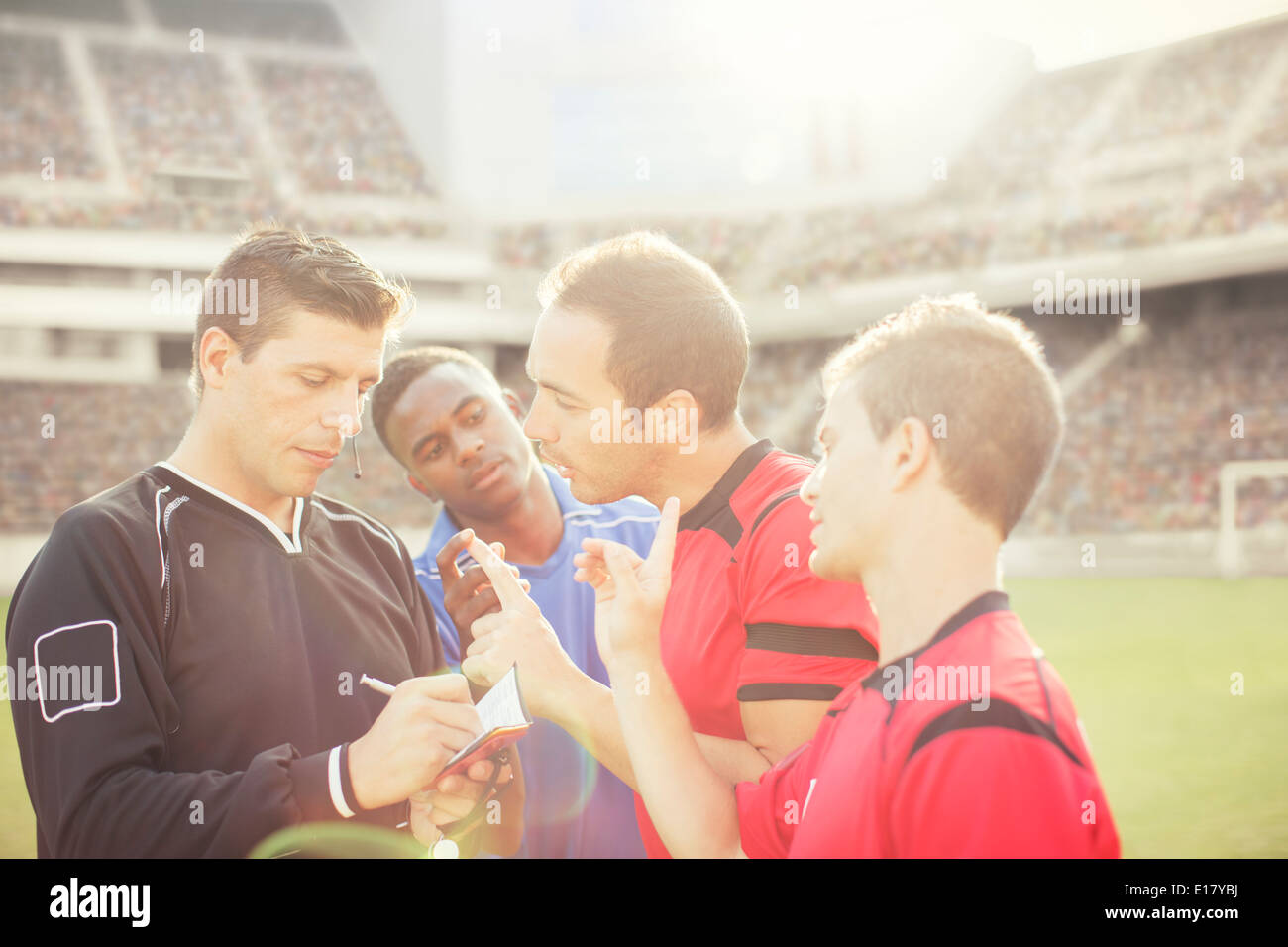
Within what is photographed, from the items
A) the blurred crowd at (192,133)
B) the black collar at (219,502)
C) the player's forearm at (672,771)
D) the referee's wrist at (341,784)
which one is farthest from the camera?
the blurred crowd at (192,133)

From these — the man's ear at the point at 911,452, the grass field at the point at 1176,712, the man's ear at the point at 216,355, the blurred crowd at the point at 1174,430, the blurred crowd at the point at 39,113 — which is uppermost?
the blurred crowd at the point at 39,113

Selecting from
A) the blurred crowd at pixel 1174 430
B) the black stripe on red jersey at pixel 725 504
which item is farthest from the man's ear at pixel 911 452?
the blurred crowd at pixel 1174 430

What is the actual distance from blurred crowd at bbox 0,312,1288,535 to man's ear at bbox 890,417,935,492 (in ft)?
54.9

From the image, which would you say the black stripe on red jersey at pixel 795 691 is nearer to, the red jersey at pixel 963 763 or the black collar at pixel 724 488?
the red jersey at pixel 963 763

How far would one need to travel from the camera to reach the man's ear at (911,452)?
184 cm

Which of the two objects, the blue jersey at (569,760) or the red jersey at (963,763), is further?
the blue jersey at (569,760)

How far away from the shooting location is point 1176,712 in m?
8.26

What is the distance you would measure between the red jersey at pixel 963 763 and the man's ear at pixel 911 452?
9.6 inches

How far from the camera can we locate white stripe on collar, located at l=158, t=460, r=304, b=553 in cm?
239

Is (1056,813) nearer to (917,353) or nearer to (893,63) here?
(917,353)

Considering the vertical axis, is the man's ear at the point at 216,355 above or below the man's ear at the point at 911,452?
above

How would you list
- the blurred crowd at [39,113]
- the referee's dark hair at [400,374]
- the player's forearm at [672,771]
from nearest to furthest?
the player's forearm at [672,771] < the referee's dark hair at [400,374] < the blurred crowd at [39,113]

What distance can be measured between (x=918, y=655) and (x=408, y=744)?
3.42 ft
